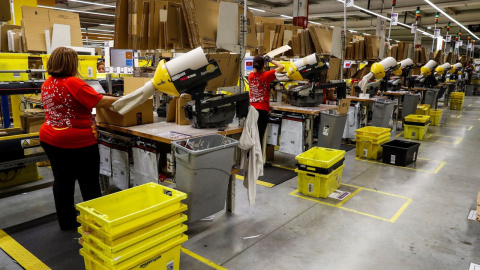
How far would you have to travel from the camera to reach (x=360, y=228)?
328 centimetres

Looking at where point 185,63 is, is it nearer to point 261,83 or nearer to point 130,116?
point 130,116

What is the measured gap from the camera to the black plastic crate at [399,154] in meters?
5.28

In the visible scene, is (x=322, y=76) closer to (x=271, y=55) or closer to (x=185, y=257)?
(x=271, y=55)

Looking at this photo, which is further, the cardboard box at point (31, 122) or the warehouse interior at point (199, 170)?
the cardboard box at point (31, 122)

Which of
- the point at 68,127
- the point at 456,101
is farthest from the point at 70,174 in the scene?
the point at 456,101

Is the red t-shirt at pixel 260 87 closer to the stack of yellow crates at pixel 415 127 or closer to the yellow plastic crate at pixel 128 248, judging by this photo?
the yellow plastic crate at pixel 128 248

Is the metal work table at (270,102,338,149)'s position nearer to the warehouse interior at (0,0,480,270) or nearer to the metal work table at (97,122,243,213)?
the warehouse interior at (0,0,480,270)

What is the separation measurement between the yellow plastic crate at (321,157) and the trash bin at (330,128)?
1.50 feet

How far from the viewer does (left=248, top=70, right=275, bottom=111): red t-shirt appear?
14.8 ft

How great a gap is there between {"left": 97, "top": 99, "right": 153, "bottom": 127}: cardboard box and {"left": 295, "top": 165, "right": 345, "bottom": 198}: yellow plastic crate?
1.83 metres

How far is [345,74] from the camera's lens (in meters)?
8.39

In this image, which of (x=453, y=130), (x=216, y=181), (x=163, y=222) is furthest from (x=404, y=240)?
(x=453, y=130)

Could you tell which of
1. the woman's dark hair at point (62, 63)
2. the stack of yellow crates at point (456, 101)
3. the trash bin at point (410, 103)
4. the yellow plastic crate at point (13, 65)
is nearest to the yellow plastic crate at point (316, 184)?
the woman's dark hair at point (62, 63)

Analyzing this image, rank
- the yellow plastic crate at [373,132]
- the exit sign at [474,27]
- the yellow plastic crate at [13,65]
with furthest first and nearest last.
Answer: the exit sign at [474,27] → the yellow plastic crate at [373,132] → the yellow plastic crate at [13,65]
